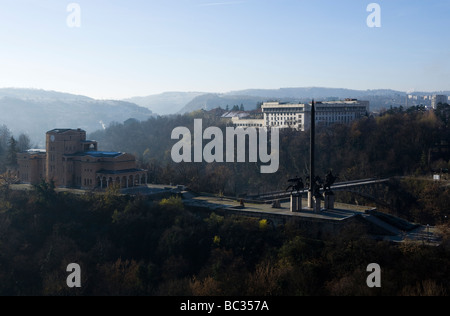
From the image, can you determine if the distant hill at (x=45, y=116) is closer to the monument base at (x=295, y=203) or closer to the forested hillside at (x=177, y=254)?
the forested hillside at (x=177, y=254)

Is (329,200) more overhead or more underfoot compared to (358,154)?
more underfoot

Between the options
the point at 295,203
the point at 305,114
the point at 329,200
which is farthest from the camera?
the point at 305,114

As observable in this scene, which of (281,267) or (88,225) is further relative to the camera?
(88,225)

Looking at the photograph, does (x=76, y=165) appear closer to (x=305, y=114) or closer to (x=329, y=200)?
(x=329, y=200)

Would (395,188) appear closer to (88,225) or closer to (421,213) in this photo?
(421,213)

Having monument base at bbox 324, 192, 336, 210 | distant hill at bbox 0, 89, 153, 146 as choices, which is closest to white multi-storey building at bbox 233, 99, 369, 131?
monument base at bbox 324, 192, 336, 210

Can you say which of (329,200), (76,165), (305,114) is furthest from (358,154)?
(76,165)

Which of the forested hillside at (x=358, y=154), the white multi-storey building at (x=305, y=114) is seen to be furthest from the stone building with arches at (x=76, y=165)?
the white multi-storey building at (x=305, y=114)

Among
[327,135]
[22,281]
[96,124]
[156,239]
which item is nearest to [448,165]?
[327,135]
